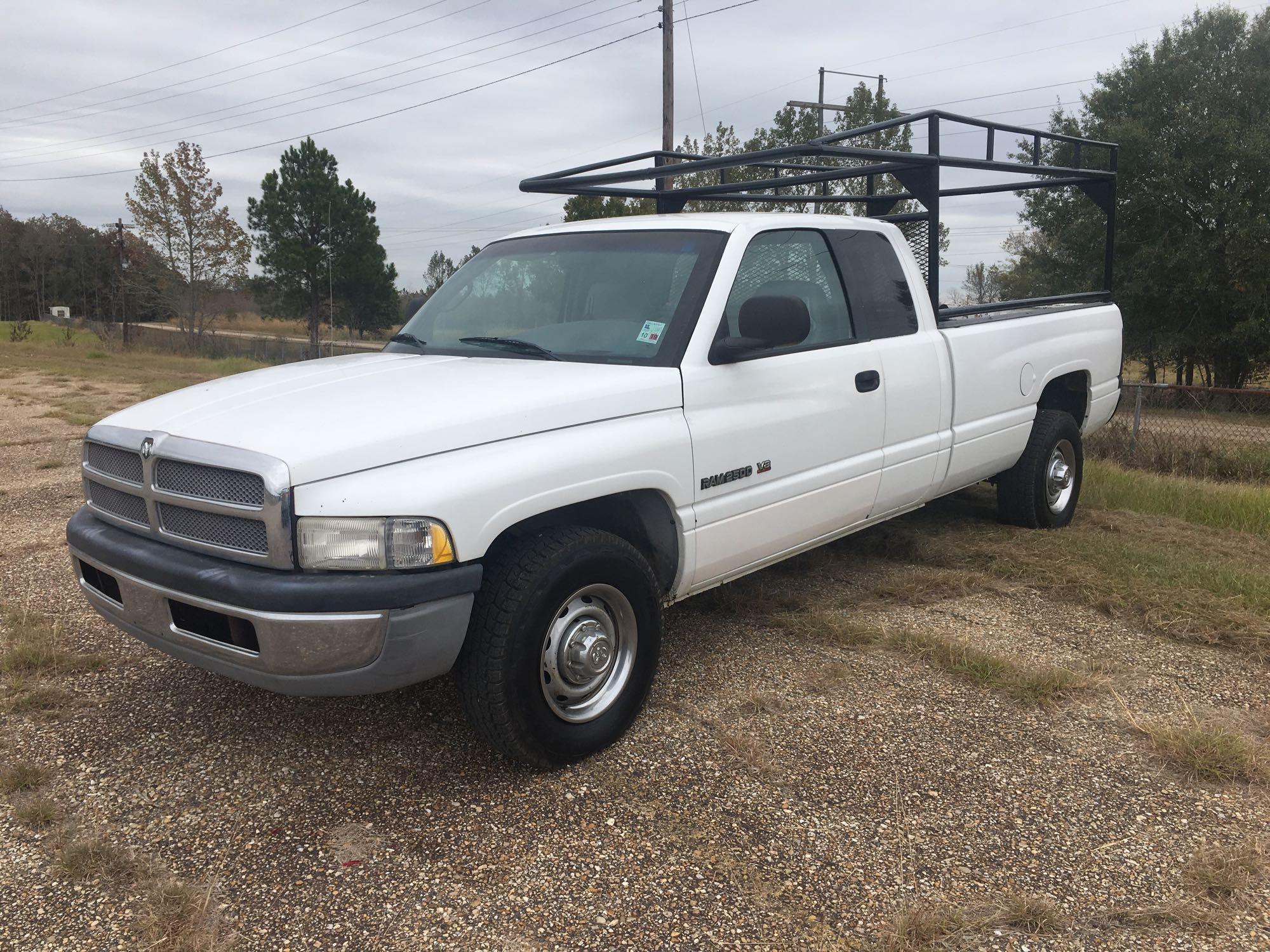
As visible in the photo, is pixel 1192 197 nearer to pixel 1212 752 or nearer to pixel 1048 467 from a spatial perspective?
pixel 1048 467

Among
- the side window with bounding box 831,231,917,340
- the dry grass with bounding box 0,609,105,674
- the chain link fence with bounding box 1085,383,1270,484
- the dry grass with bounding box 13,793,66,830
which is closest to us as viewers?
the dry grass with bounding box 13,793,66,830

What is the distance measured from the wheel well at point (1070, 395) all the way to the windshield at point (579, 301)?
11.4 feet

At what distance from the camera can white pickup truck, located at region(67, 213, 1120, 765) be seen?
270cm

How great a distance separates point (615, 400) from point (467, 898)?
162 cm

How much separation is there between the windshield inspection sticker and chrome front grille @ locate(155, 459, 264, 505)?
60.6 inches

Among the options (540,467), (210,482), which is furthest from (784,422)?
(210,482)

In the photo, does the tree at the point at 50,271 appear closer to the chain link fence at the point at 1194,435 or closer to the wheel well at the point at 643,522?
the chain link fence at the point at 1194,435

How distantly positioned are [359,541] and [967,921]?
1.90m

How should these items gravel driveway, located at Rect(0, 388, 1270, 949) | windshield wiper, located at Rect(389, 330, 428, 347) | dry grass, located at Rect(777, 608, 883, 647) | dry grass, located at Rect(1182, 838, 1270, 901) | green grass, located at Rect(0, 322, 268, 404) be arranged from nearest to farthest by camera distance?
1. gravel driveway, located at Rect(0, 388, 1270, 949)
2. dry grass, located at Rect(1182, 838, 1270, 901)
3. windshield wiper, located at Rect(389, 330, 428, 347)
4. dry grass, located at Rect(777, 608, 883, 647)
5. green grass, located at Rect(0, 322, 268, 404)

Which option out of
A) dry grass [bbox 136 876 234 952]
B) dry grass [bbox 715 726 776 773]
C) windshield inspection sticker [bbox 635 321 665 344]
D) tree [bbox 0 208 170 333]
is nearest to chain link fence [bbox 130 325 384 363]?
tree [bbox 0 208 170 333]

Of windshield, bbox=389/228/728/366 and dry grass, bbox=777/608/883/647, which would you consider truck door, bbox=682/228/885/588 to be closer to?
windshield, bbox=389/228/728/366

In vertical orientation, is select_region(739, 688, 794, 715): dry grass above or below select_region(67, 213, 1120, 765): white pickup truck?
below

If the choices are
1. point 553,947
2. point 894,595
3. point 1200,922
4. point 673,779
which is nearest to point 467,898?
point 553,947

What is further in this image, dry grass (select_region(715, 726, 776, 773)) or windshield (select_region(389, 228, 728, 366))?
windshield (select_region(389, 228, 728, 366))
